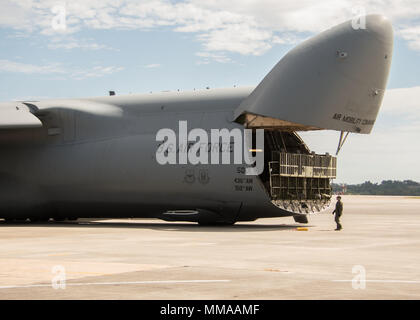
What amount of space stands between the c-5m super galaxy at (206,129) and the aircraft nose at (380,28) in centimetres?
5

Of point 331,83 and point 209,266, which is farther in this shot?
point 331,83

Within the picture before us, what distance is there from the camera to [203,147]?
32375mm

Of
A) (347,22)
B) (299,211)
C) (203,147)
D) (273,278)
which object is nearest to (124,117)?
(203,147)

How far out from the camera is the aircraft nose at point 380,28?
29.3 m

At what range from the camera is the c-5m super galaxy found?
2947 centimetres

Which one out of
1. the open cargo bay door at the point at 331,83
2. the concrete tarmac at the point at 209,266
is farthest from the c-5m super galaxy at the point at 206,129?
the concrete tarmac at the point at 209,266

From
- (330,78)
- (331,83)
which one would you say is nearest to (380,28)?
(330,78)

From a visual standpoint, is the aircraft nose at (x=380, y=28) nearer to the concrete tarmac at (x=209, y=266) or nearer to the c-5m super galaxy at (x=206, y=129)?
the c-5m super galaxy at (x=206, y=129)

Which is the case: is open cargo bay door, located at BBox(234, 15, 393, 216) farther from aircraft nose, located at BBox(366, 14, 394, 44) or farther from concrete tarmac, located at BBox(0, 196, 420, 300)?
concrete tarmac, located at BBox(0, 196, 420, 300)

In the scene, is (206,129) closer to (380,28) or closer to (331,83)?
(331,83)

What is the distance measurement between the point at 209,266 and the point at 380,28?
57.4ft

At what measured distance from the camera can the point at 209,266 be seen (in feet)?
52.5
